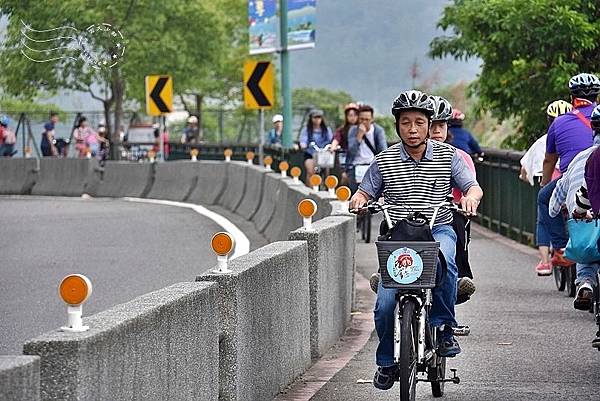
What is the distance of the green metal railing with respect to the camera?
21.6 meters

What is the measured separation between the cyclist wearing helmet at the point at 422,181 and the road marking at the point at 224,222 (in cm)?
560

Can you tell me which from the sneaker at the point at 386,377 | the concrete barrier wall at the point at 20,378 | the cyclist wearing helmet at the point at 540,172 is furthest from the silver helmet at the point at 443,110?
the concrete barrier wall at the point at 20,378

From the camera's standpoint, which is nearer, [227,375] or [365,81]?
[227,375]

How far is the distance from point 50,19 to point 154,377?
46.8ft

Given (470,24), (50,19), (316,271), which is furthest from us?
(470,24)

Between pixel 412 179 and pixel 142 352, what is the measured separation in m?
3.15

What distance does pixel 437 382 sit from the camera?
9.77 m

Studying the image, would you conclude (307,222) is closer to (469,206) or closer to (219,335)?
(469,206)

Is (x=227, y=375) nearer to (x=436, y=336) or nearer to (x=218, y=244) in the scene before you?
(x=218, y=244)

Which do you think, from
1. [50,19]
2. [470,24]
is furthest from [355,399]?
[470,24]

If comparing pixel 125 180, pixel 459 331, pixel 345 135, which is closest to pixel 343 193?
pixel 459 331

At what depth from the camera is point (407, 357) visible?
8.50 metres

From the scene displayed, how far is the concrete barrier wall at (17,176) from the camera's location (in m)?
39.0

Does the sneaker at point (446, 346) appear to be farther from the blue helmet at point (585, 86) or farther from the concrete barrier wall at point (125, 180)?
the concrete barrier wall at point (125, 180)
